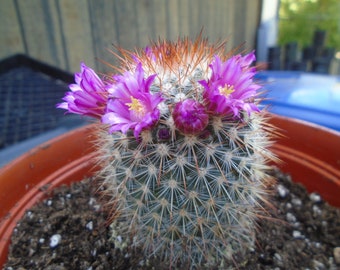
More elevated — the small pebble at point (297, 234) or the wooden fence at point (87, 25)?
the wooden fence at point (87, 25)

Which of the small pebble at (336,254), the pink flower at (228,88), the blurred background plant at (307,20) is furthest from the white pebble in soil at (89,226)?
the blurred background plant at (307,20)

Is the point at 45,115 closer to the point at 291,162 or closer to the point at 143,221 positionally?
the point at 143,221

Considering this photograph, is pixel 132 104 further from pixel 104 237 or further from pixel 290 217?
pixel 290 217

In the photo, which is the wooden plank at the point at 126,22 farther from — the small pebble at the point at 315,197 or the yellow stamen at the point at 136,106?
the yellow stamen at the point at 136,106

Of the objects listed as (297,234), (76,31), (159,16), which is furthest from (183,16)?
(297,234)

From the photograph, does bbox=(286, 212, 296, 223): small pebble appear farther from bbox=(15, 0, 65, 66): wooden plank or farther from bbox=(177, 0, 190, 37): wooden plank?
bbox=(177, 0, 190, 37): wooden plank

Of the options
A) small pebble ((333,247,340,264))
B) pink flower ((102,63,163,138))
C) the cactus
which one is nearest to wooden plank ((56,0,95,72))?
the cactus
